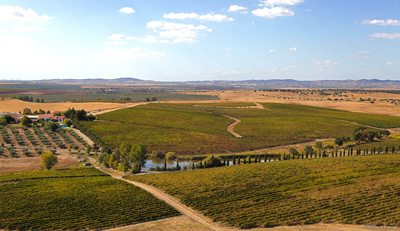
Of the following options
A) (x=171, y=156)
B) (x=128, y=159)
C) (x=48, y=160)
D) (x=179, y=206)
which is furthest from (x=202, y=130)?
(x=179, y=206)

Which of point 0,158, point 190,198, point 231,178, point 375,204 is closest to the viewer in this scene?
point 375,204

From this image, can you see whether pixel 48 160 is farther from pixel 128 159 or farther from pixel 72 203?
pixel 72 203

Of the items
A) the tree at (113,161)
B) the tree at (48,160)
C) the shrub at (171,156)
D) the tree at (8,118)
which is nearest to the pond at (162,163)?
the shrub at (171,156)

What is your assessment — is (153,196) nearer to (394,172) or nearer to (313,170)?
(313,170)

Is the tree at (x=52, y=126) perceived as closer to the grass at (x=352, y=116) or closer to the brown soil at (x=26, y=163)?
the brown soil at (x=26, y=163)

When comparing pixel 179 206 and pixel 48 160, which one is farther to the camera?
pixel 48 160

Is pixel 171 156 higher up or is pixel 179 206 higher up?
pixel 179 206

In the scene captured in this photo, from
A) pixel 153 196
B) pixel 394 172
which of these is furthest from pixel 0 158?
pixel 394 172
